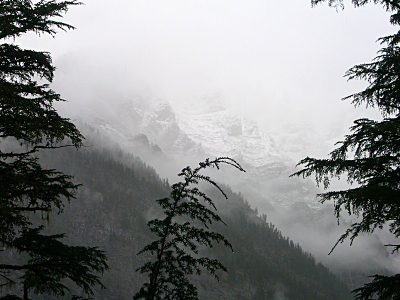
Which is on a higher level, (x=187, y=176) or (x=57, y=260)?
(x=187, y=176)

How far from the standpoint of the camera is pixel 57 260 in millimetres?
9141

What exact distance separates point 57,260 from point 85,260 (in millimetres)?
736

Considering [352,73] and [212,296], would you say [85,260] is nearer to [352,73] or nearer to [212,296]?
[352,73]

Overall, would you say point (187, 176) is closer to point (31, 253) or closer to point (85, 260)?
point (85, 260)

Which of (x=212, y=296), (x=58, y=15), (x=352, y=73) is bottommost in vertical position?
(x=212, y=296)

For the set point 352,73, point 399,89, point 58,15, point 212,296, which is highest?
point 58,15

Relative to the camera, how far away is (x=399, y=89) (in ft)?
34.2

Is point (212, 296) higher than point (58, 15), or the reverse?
point (58, 15)

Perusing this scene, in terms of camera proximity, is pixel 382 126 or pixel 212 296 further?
pixel 212 296

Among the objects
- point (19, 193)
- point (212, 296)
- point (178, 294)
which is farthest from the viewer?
point (212, 296)

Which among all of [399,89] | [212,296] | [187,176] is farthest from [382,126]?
[212,296]

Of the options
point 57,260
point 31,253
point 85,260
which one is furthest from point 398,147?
point 31,253

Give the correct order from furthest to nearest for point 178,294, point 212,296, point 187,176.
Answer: point 212,296 → point 187,176 → point 178,294

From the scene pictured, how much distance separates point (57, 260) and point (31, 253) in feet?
2.68
